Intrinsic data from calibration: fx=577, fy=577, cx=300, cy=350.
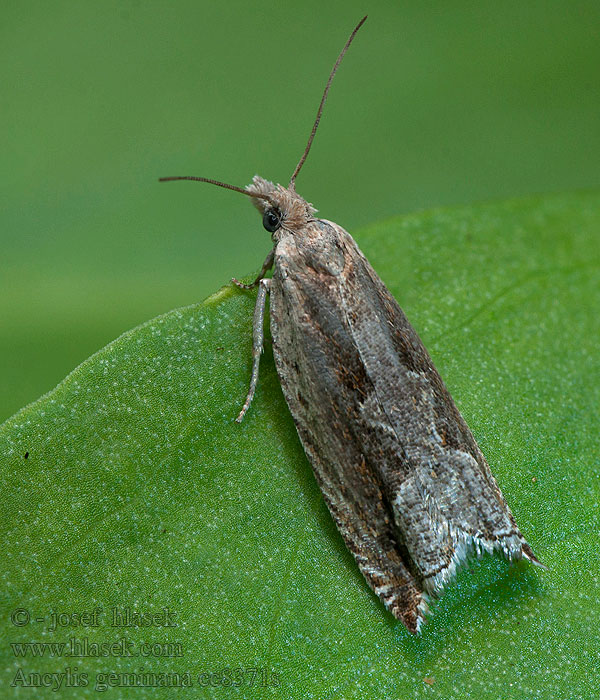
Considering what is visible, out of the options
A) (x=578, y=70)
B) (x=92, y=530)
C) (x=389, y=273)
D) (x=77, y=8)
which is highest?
(x=77, y=8)

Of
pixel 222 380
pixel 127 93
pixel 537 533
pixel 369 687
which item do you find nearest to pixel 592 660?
pixel 537 533

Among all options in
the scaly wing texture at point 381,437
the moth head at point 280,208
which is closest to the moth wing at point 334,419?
the scaly wing texture at point 381,437

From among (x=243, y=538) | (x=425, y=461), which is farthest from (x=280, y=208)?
(x=243, y=538)

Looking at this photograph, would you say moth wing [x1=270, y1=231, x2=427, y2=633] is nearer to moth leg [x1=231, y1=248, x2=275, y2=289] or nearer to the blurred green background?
moth leg [x1=231, y1=248, x2=275, y2=289]

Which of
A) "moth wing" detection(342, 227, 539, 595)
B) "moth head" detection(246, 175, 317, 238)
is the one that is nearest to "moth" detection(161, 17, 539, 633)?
"moth wing" detection(342, 227, 539, 595)

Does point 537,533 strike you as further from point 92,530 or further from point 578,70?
point 578,70

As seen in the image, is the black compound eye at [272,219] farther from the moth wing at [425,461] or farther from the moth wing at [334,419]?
the moth wing at [425,461]
